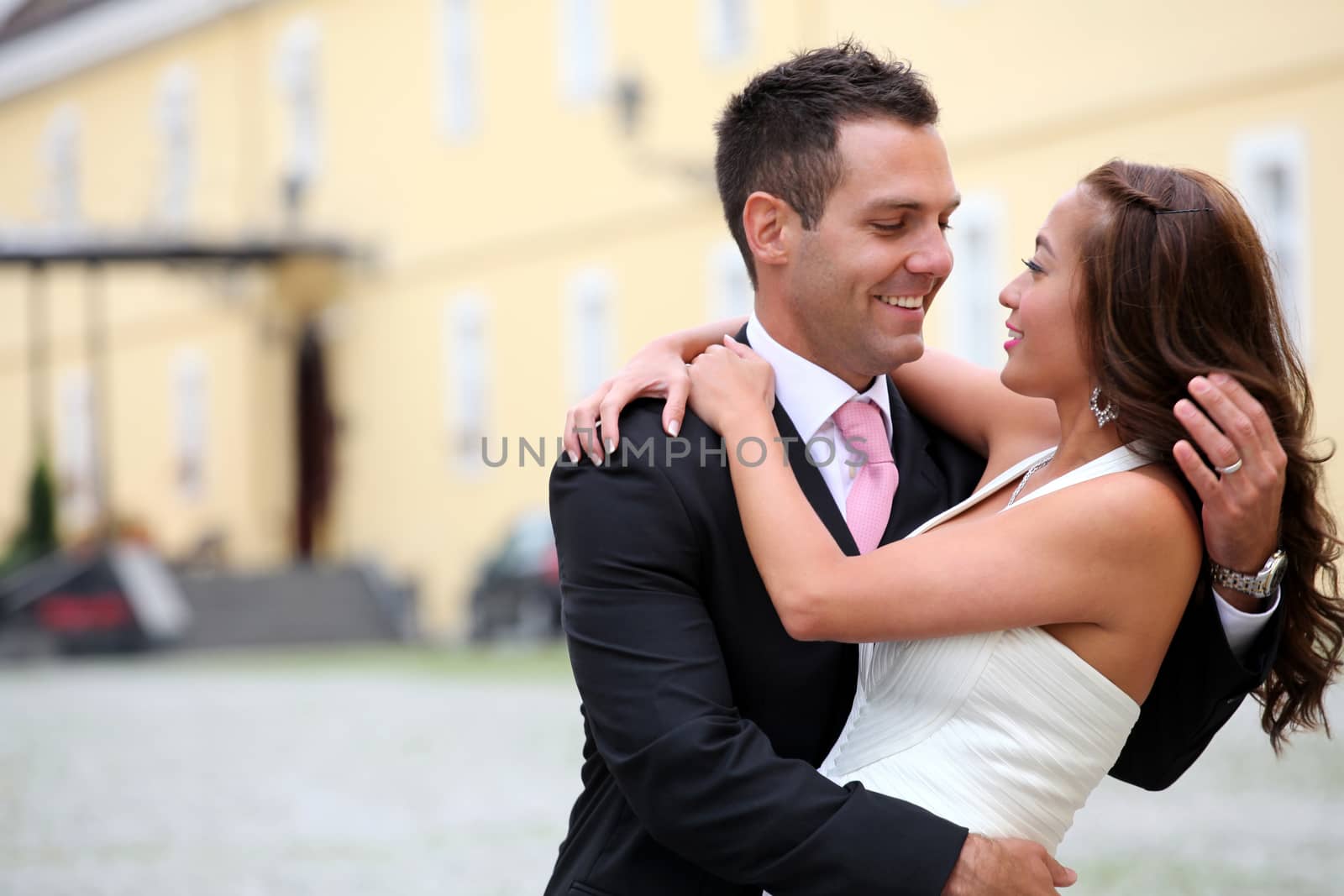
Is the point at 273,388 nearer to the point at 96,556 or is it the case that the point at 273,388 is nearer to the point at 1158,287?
the point at 96,556

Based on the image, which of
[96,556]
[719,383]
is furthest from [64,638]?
[719,383]

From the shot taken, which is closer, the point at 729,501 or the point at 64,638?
the point at 729,501

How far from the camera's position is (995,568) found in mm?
2570

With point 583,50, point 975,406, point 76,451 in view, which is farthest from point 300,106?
point 975,406

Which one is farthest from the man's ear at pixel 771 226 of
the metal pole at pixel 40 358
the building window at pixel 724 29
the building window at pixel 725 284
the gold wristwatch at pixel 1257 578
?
the metal pole at pixel 40 358

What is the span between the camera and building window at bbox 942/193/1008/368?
66.7ft

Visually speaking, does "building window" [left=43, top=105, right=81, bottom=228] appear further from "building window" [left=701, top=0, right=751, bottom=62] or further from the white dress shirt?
the white dress shirt

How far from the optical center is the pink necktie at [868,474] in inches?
112

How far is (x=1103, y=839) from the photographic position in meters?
8.71

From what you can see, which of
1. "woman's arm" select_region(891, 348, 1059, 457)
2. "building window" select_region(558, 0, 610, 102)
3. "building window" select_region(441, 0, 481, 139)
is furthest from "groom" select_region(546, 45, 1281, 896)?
"building window" select_region(441, 0, 481, 139)

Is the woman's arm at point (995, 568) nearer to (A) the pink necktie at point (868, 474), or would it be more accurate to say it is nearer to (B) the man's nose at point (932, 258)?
(A) the pink necktie at point (868, 474)

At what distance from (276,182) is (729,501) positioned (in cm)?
3088

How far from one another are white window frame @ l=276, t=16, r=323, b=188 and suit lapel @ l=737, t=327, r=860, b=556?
99.1 feet

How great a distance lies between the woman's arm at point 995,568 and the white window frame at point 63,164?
3721 cm
